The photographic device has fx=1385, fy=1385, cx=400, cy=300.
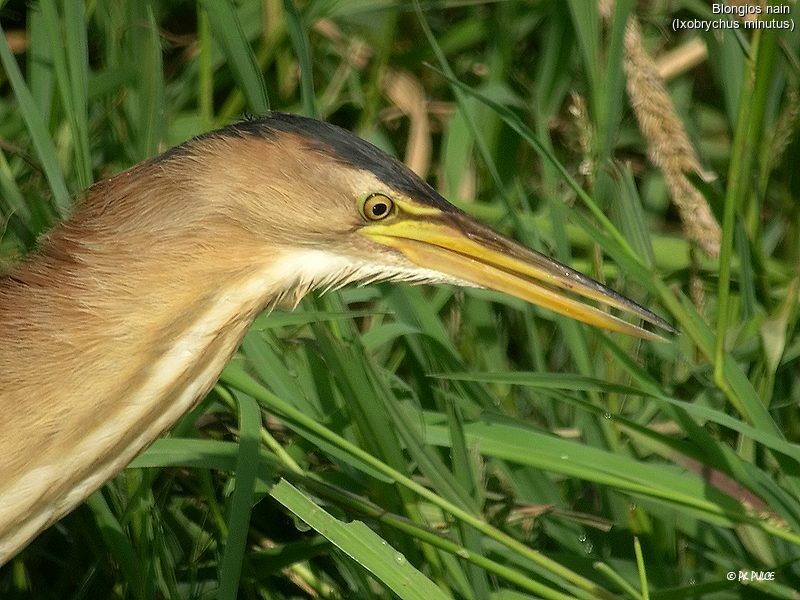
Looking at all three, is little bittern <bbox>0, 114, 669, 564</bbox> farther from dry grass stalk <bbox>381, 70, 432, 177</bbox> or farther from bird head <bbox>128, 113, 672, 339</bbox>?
dry grass stalk <bbox>381, 70, 432, 177</bbox>

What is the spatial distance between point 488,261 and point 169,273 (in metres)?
0.33

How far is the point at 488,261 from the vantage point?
1413 millimetres

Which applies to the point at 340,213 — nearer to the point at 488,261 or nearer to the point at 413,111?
the point at 488,261

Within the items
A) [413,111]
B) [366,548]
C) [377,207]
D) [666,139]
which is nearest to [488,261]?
[377,207]

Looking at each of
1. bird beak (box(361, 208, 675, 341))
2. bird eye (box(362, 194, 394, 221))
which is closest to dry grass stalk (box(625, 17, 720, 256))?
bird beak (box(361, 208, 675, 341))

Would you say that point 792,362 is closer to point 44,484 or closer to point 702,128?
point 702,128

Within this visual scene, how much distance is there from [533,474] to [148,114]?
2.34 feet

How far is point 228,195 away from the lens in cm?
131

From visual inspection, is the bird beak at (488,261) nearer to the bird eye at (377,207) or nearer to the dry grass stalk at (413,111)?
the bird eye at (377,207)

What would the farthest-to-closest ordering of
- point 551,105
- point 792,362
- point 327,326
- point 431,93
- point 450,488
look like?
point 431,93, point 551,105, point 792,362, point 327,326, point 450,488

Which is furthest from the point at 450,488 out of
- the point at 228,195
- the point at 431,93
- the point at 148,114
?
the point at 431,93

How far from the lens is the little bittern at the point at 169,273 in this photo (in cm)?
130

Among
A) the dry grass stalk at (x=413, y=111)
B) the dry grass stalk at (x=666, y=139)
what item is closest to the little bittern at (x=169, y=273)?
the dry grass stalk at (x=666, y=139)

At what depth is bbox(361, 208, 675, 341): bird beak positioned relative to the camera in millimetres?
1381
